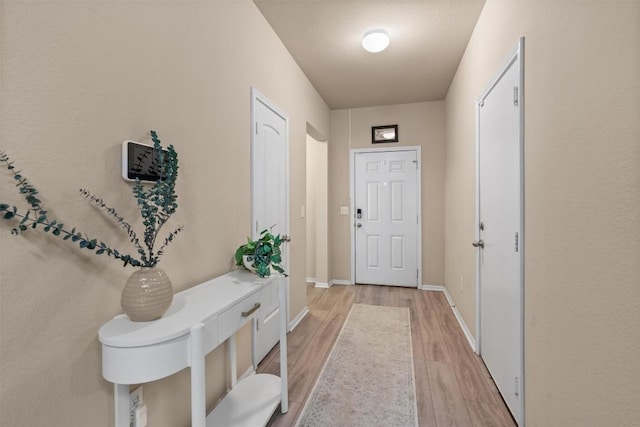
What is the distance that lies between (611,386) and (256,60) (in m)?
2.51

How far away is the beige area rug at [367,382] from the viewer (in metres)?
1.70

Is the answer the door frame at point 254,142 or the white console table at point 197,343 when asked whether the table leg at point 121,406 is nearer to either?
the white console table at point 197,343

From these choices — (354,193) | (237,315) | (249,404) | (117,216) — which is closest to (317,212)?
(354,193)

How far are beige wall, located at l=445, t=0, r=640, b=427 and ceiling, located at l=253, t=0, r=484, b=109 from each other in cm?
Answer: 84

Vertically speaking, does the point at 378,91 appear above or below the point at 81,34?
above

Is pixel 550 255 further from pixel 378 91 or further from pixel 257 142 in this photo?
pixel 378 91

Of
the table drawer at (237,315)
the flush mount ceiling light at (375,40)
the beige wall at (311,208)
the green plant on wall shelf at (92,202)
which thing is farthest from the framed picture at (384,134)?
the green plant on wall shelf at (92,202)

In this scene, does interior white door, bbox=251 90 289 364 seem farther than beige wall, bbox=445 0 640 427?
Yes

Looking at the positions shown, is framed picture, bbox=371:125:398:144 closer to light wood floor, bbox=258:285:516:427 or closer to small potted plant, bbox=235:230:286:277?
light wood floor, bbox=258:285:516:427

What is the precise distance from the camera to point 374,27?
2.51m

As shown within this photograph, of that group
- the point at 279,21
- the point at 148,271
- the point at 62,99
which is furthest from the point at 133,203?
the point at 279,21

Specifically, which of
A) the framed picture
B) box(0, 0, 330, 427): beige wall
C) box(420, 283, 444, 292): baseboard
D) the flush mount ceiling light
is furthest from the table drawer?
the framed picture

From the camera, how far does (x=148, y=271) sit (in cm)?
105

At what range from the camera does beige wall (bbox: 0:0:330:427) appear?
0.82 m
